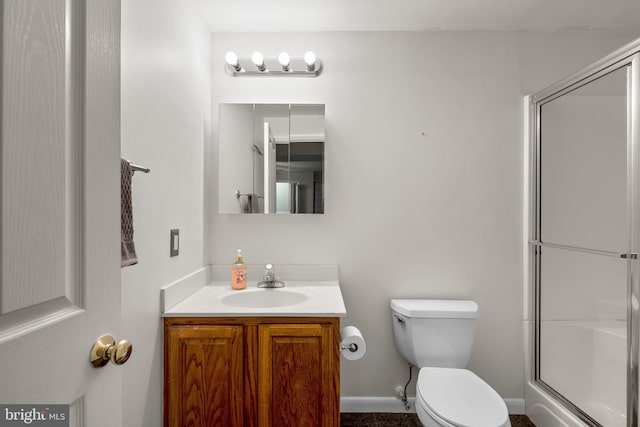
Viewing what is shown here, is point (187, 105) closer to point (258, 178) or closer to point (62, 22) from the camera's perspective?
point (258, 178)

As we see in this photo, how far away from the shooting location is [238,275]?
74.1 inches

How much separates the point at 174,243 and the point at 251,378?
2.20 feet

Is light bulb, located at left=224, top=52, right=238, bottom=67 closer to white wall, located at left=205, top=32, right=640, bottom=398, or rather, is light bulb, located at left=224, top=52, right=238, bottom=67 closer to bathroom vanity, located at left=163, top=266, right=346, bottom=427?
white wall, located at left=205, top=32, right=640, bottom=398

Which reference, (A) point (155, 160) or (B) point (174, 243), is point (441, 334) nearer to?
(B) point (174, 243)

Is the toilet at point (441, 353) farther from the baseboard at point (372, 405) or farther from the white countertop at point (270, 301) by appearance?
the white countertop at point (270, 301)

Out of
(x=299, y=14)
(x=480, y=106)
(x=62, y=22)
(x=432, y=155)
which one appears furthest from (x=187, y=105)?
(x=480, y=106)

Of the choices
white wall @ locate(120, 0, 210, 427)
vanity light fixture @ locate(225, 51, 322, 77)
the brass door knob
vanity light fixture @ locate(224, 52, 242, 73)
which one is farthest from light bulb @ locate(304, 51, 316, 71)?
the brass door knob

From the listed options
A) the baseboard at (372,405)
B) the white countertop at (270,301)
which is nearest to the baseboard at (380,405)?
the baseboard at (372,405)

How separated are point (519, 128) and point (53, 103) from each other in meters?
2.20

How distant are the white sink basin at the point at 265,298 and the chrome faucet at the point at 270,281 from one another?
0.13ft

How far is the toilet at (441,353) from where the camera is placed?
144 centimetres

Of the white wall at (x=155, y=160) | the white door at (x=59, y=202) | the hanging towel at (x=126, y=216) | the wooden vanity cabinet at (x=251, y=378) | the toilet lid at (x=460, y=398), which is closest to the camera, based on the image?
the white door at (x=59, y=202)

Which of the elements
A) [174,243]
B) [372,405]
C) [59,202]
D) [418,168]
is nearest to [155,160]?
→ [174,243]

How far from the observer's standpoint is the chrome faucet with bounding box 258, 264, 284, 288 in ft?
6.26
